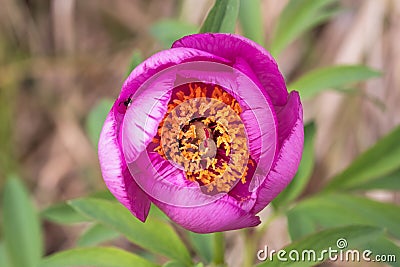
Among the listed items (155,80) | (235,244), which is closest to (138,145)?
(155,80)

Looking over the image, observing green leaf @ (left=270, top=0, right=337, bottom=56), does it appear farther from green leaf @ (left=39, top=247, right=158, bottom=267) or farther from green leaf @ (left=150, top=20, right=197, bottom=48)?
green leaf @ (left=39, top=247, right=158, bottom=267)

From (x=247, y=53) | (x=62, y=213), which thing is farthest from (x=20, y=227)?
(x=247, y=53)

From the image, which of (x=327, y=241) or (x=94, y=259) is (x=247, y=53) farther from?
(x=94, y=259)

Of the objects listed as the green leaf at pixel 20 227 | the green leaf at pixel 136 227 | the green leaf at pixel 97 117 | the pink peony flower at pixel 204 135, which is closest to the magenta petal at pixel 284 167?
the pink peony flower at pixel 204 135

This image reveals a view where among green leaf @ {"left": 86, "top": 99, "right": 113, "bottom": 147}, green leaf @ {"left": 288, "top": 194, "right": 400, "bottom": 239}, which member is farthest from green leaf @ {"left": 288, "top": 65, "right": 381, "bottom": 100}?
green leaf @ {"left": 86, "top": 99, "right": 113, "bottom": 147}

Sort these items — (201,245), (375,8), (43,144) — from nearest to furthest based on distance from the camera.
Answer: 1. (201,245)
2. (375,8)
3. (43,144)

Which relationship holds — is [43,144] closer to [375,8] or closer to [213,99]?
[375,8]
